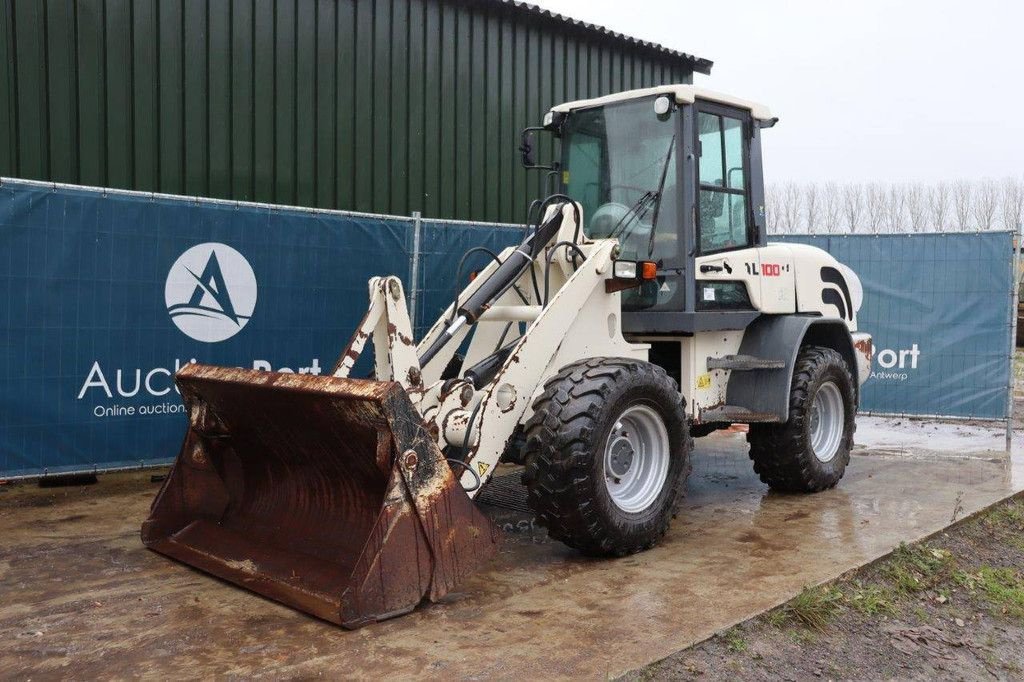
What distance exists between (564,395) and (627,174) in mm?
2045

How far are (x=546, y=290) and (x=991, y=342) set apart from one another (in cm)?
621

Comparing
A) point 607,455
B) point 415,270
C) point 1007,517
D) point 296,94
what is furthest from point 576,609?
point 296,94

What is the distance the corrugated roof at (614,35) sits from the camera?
10969mm

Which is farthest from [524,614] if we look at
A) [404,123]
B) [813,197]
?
[813,197]

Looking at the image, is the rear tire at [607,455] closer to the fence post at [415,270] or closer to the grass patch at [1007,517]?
the grass patch at [1007,517]

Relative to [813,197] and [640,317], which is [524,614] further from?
[813,197]

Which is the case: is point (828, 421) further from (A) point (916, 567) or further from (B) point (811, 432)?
(A) point (916, 567)

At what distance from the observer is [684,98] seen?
6055 mm

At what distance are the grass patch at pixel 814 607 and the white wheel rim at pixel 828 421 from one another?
274 cm

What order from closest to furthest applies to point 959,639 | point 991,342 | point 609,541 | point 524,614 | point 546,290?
point 524,614 < point 959,639 < point 609,541 < point 546,290 < point 991,342

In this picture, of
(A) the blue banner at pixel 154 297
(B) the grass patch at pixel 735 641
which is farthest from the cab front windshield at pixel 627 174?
(B) the grass patch at pixel 735 641

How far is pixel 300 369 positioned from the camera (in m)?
7.40

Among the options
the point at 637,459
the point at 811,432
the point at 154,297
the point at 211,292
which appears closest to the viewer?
the point at 637,459

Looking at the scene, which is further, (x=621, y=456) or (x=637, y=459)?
(x=637, y=459)
